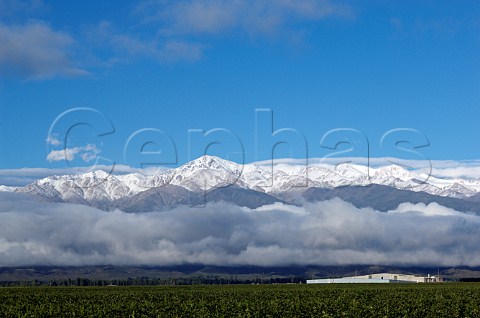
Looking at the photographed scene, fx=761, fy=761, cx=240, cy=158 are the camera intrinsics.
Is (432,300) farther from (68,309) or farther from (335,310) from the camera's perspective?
(68,309)

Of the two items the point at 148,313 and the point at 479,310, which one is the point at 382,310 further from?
the point at 148,313

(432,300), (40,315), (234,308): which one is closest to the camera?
(40,315)

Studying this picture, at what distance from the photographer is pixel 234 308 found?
116m

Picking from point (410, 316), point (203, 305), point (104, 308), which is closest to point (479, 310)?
point (410, 316)

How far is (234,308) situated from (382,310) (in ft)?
72.8

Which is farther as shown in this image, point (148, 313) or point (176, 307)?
point (176, 307)

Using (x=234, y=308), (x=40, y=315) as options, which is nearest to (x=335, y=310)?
(x=234, y=308)

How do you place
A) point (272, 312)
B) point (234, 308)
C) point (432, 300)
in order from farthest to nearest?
point (432, 300)
point (234, 308)
point (272, 312)

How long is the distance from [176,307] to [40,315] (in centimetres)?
2393

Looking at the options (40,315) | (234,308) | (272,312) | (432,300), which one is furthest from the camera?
(432,300)

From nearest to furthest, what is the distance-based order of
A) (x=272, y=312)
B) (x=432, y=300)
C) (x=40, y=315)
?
(x=40, y=315), (x=272, y=312), (x=432, y=300)

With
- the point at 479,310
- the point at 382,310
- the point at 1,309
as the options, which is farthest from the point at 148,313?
the point at 479,310

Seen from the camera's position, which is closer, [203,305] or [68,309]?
[68,309]

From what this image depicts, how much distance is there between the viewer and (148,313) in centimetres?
10769
